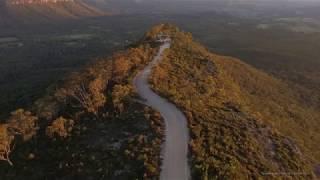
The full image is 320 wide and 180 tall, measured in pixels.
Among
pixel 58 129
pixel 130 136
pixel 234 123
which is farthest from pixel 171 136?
pixel 58 129

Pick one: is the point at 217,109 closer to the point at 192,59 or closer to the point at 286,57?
the point at 192,59

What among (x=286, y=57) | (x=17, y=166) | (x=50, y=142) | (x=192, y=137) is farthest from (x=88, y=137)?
(x=286, y=57)

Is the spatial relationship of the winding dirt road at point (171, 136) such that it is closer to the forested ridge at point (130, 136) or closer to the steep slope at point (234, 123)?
the forested ridge at point (130, 136)

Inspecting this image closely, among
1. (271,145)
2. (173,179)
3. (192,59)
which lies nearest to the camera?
(173,179)

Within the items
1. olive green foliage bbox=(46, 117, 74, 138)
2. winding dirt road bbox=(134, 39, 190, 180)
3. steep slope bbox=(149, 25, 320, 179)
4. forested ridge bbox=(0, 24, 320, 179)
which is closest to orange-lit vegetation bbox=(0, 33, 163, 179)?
olive green foliage bbox=(46, 117, 74, 138)

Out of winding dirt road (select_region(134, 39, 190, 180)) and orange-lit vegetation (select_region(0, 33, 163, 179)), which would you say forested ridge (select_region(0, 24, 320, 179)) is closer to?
orange-lit vegetation (select_region(0, 33, 163, 179))

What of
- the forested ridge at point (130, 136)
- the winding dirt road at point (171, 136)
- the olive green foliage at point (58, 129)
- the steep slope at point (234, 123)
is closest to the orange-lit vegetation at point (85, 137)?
the olive green foliage at point (58, 129)
